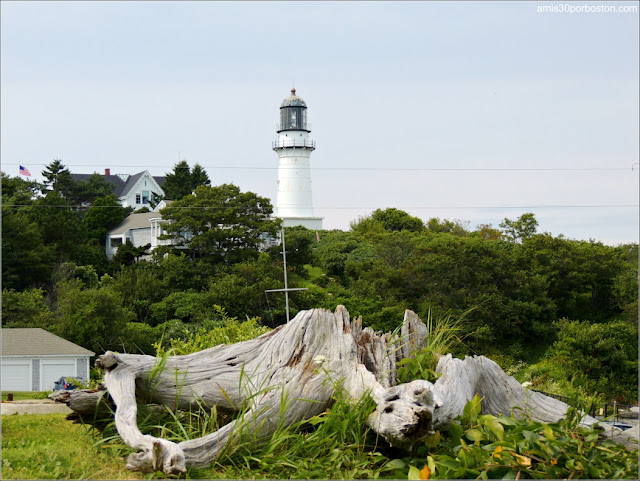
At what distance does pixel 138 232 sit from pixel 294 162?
13291 mm

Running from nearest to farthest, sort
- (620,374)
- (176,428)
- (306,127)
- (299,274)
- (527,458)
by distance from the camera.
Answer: (527,458) → (176,428) → (620,374) → (299,274) → (306,127)

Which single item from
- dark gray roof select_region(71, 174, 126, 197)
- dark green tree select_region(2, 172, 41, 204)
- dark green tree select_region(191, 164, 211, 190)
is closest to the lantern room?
dark green tree select_region(191, 164, 211, 190)

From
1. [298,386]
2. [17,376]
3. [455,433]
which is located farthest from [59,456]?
[17,376]

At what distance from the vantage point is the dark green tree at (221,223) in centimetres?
4088

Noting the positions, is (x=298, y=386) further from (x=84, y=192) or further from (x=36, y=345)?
(x=84, y=192)

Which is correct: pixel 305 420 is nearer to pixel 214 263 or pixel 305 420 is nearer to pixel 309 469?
pixel 309 469

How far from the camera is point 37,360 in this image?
26.1 metres

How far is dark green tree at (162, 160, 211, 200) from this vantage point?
5475 centimetres

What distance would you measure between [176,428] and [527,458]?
2.41m

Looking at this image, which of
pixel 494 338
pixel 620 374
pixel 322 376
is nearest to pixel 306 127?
pixel 494 338

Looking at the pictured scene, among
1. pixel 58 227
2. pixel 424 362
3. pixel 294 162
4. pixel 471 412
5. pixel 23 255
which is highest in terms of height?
pixel 294 162

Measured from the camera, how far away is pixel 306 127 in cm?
5331

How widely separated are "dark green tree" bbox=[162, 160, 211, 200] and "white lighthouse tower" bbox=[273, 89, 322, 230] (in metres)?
6.14

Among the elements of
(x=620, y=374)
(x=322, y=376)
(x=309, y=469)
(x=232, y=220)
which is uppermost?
(x=232, y=220)
